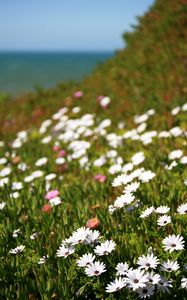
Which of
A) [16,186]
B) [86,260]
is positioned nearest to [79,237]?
[86,260]

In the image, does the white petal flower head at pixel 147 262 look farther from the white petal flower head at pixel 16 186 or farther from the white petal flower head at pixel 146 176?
the white petal flower head at pixel 16 186

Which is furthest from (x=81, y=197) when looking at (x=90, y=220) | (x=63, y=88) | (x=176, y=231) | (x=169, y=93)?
(x=63, y=88)

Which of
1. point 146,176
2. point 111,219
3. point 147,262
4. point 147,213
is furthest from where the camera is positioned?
point 146,176

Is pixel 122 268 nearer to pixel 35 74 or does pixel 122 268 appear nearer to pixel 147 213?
pixel 147 213

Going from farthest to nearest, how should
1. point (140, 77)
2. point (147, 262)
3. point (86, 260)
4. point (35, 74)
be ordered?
point (35, 74), point (140, 77), point (86, 260), point (147, 262)

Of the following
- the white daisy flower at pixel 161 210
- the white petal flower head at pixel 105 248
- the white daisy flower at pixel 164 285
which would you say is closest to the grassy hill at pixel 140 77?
the white daisy flower at pixel 161 210

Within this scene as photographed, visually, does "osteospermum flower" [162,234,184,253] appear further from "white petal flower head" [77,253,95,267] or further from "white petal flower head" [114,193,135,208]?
"white petal flower head" [114,193,135,208]
